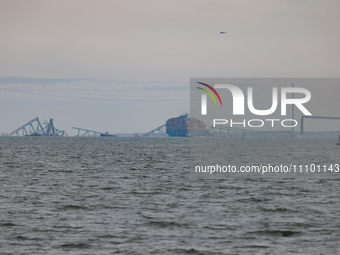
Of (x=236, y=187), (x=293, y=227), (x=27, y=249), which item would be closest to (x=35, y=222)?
(x=27, y=249)

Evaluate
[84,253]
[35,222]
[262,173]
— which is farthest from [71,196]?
[262,173]

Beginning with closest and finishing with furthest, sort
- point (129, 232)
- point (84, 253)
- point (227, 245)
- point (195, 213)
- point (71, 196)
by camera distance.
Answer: point (84, 253) < point (227, 245) < point (129, 232) < point (195, 213) < point (71, 196)

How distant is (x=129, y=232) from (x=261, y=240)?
239 inches

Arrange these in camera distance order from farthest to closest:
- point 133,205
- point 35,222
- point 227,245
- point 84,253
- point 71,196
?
point 71,196 < point 133,205 < point 35,222 < point 227,245 < point 84,253

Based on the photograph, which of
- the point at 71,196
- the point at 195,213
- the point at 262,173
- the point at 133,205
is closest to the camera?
the point at 195,213

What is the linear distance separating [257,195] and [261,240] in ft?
47.1

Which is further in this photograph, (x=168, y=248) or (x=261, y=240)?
(x=261, y=240)

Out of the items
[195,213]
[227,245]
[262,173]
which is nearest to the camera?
[227,245]

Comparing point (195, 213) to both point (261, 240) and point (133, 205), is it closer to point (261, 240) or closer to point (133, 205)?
point (133, 205)

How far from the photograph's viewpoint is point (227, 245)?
765 inches

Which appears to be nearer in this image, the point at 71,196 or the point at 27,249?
the point at 27,249

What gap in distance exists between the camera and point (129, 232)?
21.7m

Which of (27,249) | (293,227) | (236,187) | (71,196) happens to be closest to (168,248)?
(27,249)

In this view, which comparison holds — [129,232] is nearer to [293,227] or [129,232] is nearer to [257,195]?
[293,227]
